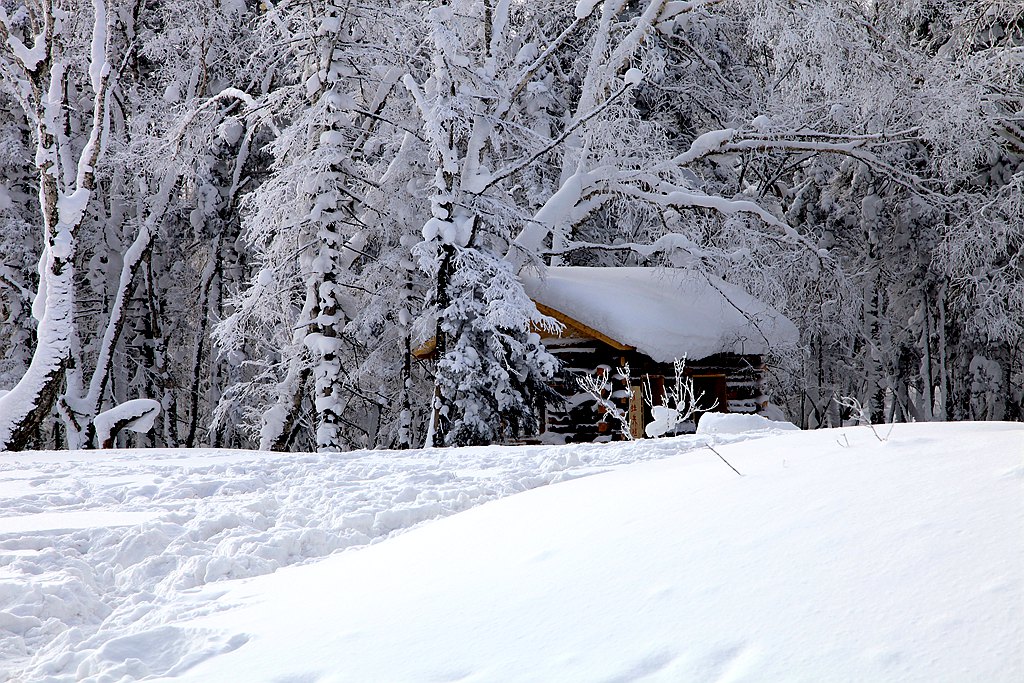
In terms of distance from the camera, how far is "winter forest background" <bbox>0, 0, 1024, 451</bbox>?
1423 cm

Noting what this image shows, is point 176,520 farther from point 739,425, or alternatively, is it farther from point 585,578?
point 739,425

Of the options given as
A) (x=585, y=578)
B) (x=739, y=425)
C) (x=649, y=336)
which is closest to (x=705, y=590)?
(x=585, y=578)

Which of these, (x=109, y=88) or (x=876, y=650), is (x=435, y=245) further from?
A: (x=876, y=650)

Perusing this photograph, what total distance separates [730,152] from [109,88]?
11165mm

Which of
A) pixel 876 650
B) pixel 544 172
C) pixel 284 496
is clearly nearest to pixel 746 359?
pixel 544 172

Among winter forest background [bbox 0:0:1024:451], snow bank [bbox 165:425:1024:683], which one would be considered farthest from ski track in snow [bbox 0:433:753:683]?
winter forest background [bbox 0:0:1024:451]

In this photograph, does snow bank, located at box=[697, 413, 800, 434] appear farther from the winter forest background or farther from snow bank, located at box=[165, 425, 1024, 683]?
the winter forest background

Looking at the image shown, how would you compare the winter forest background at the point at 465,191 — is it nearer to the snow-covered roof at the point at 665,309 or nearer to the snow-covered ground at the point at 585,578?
the snow-covered roof at the point at 665,309

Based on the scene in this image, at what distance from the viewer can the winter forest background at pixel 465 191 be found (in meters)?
14.2

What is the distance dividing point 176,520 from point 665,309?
11260 mm

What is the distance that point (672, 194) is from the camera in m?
16.2

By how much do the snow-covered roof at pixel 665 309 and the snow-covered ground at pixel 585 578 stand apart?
28.1ft

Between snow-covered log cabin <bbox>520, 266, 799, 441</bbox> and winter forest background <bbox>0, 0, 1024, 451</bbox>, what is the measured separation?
0.69 metres

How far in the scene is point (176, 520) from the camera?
605 centimetres
